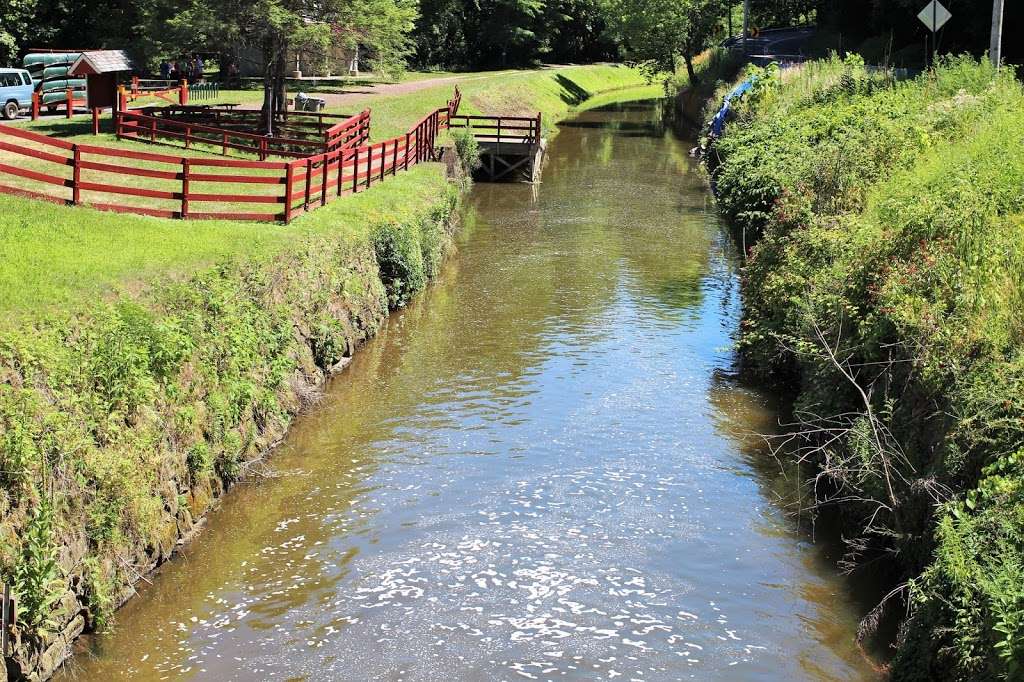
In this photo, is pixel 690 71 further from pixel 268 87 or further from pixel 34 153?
pixel 34 153

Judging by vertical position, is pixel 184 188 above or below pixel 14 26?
below

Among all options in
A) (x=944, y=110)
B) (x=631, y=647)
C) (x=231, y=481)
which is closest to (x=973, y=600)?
(x=631, y=647)

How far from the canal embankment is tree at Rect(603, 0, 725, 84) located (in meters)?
54.0

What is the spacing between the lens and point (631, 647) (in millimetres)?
11422

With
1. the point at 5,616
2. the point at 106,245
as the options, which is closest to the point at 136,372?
the point at 5,616

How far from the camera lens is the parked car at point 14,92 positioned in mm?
38031

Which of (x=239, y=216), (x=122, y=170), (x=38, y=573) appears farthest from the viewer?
(x=239, y=216)

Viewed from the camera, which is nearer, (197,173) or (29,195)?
(29,195)

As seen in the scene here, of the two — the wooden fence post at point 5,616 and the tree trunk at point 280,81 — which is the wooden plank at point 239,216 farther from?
the tree trunk at point 280,81

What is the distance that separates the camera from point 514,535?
13852 mm

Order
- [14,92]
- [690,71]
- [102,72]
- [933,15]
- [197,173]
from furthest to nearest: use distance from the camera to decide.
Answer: [690,71] < [14,92] < [102,72] < [197,173] < [933,15]

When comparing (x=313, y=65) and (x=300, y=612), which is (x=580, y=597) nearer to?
(x=300, y=612)

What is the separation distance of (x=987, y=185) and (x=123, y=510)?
1253 cm

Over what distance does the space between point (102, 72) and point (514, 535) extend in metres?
27.6
